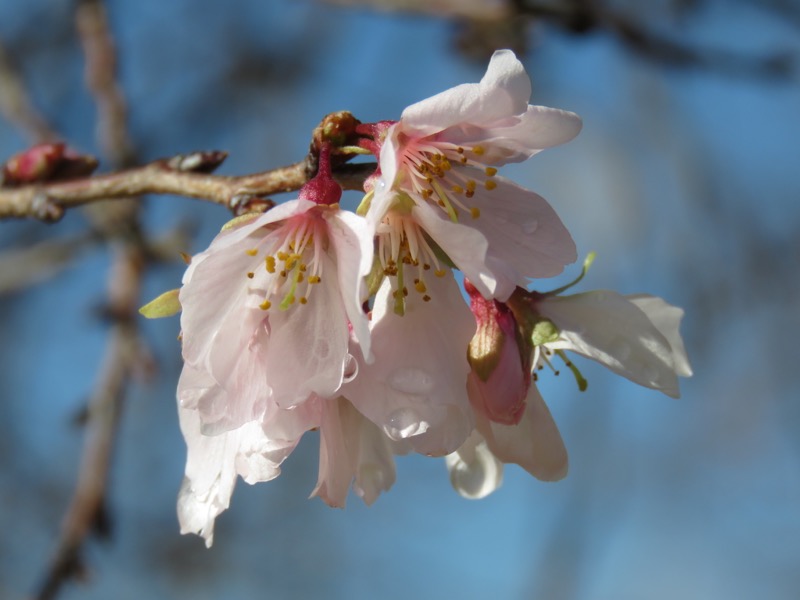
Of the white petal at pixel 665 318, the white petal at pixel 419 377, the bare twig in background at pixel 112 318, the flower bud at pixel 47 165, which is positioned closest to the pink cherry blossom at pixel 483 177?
the white petal at pixel 419 377

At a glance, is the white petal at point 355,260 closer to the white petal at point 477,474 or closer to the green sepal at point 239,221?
the green sepal at point 239,221

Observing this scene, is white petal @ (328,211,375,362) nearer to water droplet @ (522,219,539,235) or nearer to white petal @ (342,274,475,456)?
white petal @ (342,274,475,456)

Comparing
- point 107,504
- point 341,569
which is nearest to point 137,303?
point 107,504

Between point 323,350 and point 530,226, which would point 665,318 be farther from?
point 323,350

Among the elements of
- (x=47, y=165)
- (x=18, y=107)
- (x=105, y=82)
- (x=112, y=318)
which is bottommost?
(x=112, y=318)

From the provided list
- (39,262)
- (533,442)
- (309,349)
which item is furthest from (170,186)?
(39,262)

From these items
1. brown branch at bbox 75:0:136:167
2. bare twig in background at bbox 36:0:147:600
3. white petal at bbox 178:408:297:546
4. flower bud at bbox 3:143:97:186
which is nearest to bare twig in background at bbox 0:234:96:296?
bare twig in background at bbox 36:0:147:600
